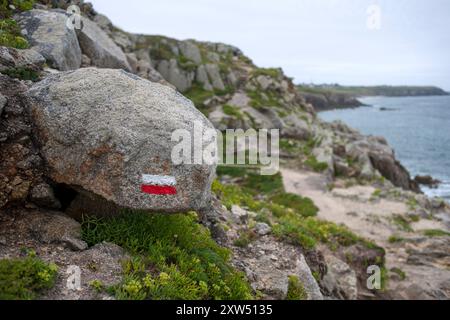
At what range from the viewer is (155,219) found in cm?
842

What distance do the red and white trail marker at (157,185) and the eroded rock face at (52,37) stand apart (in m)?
7.45

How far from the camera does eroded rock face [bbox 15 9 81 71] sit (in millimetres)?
12586

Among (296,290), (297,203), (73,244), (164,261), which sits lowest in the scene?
(297,203)

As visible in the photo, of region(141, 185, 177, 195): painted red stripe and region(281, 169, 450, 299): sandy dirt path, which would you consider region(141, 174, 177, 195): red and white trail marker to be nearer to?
region(141, 185, 177, 195): painted red stripe

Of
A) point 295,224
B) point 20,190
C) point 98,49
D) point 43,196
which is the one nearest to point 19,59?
point 20,190

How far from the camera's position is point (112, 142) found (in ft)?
24.0

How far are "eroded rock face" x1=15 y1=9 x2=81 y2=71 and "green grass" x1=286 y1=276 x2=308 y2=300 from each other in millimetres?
10046

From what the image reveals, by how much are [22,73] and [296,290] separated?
908 centimetres

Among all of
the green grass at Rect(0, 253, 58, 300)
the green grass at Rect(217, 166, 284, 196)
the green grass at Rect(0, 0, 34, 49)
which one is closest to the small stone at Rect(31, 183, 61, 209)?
the green grass at Rect(0, 253, 58, 300)

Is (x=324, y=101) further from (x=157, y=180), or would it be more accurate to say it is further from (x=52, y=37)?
(x=157, y=180)

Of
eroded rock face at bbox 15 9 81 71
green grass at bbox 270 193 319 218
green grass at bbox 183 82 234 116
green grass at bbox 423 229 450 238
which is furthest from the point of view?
green grass at bbox 183 82 234 116

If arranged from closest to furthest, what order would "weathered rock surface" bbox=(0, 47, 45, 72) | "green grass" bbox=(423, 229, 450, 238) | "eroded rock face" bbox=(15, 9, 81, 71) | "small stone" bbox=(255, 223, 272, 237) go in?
"weathered rock surface" bbox=(0, 47, 45, 72) → "eroded rock face" bbox=(15, 9, 81, 71) → "small stone" bbox=(255, 223, 272, 237) → "green grass" bbox=(423, 229, 450, 238)

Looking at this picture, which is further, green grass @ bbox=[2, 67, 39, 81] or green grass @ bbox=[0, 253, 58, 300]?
green grass @ bbox=[2, 67, 39, 81]

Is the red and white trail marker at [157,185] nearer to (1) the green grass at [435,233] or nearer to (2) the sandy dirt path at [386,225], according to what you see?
(2) the sandy dirt path at [386,225]
